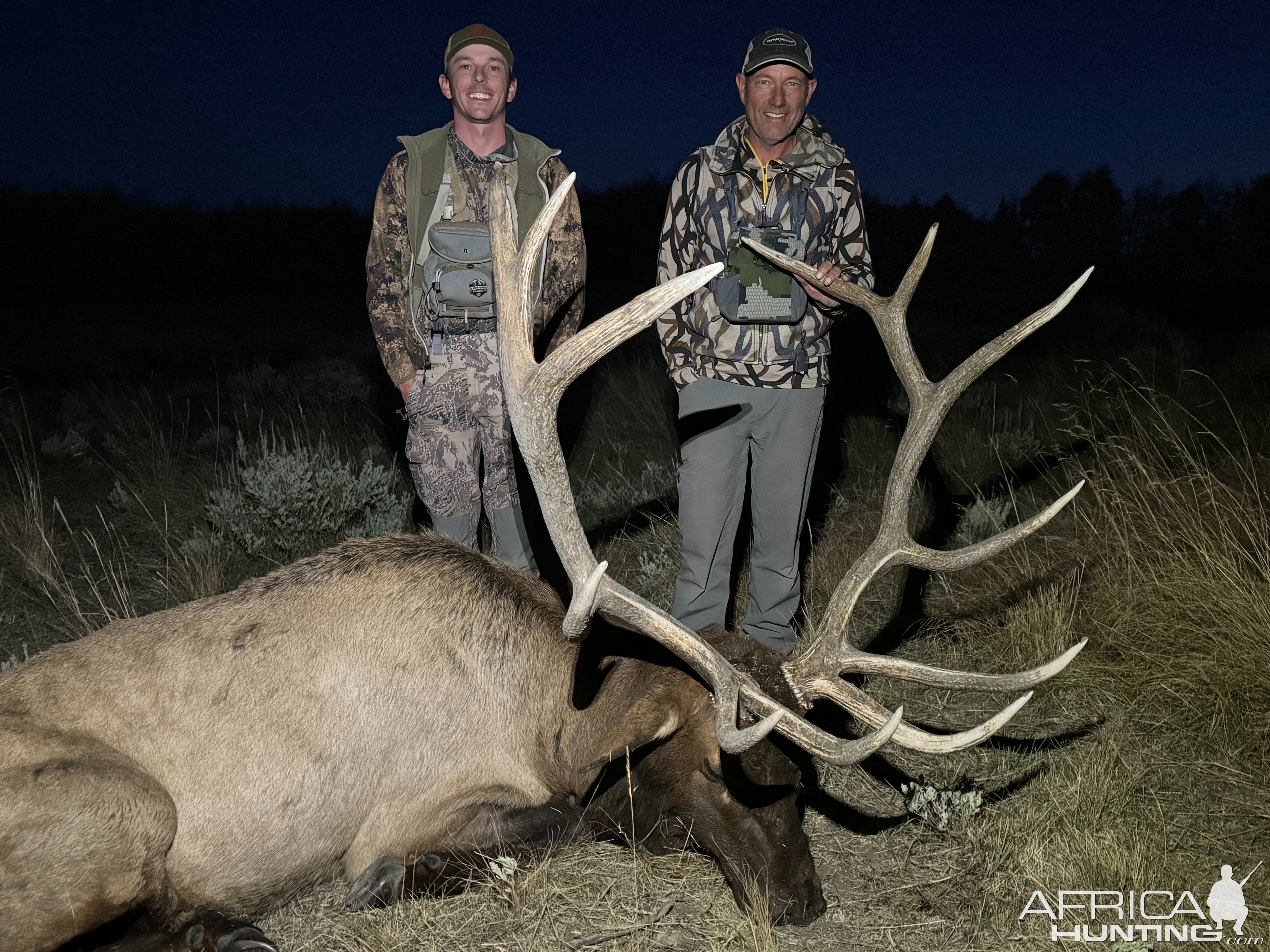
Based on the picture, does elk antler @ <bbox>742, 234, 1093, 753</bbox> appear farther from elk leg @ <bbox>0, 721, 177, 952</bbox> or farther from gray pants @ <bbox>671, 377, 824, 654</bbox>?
elk leg @ <bbox>0, 721, 177, 952</bbox>

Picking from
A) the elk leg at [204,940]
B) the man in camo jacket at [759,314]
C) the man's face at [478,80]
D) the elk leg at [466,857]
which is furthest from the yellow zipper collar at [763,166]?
the elk leg at [204,940]

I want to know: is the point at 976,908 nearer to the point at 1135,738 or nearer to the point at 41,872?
the point at 1135,738

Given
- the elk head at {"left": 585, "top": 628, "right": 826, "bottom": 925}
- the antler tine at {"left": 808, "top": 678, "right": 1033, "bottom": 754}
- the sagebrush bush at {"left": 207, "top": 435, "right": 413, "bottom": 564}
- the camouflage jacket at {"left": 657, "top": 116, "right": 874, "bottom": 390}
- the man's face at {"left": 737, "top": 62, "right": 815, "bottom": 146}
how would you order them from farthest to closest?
1. the sagebrush bush at {"left": 207, "top": 435, "right": 413, "bottom": 564}
2. the camouflage jacket at {"left": 657, "top": 116, "right": 874, "bottom": 390}
3. the man's face at {"left": 737, "top": 62, "right": 815, "bottom": 146}
4. the elk head at {"left": 585, "top": 628, "right": 826, "bottom": 925}
5. the antler tine at {"left": 808, "top": 678, "right": 1033, "bottom": 754}

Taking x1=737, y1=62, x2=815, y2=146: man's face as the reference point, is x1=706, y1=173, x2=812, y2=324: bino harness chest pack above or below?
below

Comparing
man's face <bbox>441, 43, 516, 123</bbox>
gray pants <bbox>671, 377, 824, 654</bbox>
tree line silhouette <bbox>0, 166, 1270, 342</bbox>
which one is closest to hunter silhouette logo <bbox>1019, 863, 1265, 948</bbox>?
gray pants <bbox>671, 377, 824, 654</bbox>

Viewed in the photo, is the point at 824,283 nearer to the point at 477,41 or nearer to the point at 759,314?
the point at 759,314

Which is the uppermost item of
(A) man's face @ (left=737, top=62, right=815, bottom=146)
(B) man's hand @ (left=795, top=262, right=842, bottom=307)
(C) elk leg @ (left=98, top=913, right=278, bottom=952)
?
(A) man's face @ (left=737, top=62, right=815, bottom=146)

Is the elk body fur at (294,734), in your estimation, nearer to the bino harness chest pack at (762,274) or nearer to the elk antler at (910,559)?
the elk antler at (910,559)

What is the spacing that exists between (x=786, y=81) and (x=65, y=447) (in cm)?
791

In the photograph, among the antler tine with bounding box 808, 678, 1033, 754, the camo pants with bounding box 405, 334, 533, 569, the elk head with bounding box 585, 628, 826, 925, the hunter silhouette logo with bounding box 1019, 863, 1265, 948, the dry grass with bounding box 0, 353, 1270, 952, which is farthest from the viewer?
the camo pants with bounding box 405, 334, 533, 569

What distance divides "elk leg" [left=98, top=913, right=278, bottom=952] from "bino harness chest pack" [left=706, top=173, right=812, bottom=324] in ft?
10.1

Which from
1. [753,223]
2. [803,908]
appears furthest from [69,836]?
[753,223]

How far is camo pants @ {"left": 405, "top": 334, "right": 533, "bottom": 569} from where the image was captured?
4.44 m

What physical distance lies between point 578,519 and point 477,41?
2.67 metres
